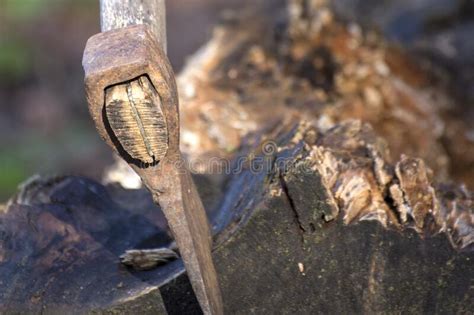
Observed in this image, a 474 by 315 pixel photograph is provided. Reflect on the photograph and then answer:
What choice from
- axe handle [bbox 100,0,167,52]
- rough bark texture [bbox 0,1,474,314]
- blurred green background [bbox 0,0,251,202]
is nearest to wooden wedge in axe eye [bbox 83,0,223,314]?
rough bark texture [bbox 0,1,474,314]

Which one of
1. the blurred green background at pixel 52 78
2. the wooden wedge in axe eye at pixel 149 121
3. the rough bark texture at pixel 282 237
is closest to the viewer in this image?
the wooden wedge in axe eye at pixel 149 121

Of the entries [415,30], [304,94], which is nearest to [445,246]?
[304,94]

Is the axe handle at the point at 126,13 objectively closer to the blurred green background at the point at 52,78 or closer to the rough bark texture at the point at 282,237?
the rough bark texture at the point at 282,237

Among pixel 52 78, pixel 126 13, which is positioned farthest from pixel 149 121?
pixel 52 78

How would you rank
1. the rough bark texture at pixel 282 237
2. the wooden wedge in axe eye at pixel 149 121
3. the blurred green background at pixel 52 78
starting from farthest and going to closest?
the blurred green background at pixel 52 78 → the rough bark texture at pixel 282 237 → the wooden wedge in axe eye at pixel 149 121

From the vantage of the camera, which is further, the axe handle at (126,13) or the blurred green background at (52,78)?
the blurred green background at (52,78)

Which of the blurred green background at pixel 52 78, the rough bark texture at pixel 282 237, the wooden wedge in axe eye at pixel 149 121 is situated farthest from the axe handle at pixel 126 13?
the blurred green background at pixel 52 78

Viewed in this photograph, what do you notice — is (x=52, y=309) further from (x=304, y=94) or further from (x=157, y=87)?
(x=304, y=94)

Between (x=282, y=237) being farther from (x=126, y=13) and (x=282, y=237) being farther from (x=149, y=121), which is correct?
(x=126, y=13)
